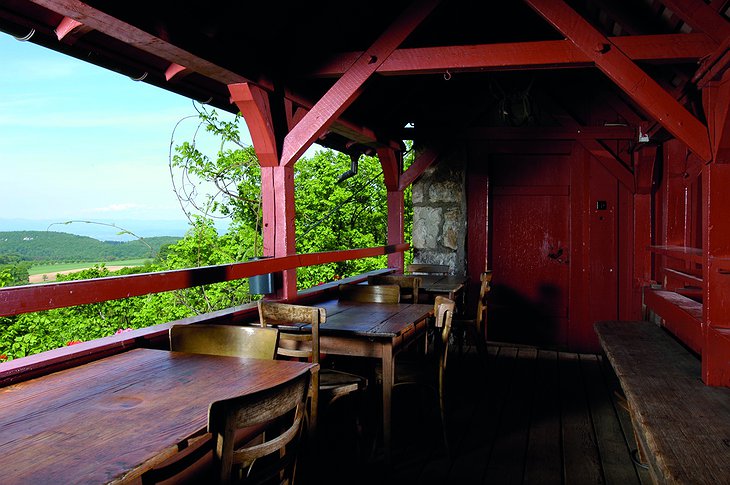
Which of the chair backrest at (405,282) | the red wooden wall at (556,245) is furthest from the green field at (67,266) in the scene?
the red wooden wall at (556,245)

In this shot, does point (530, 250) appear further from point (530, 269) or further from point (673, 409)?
point (673, 409)

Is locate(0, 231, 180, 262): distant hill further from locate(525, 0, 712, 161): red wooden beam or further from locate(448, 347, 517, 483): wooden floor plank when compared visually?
locate(525, 0, 712, 161): red wooden beam

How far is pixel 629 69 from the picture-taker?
9.61 feet

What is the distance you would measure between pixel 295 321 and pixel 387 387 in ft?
1.98

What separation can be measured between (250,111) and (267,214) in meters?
0.69

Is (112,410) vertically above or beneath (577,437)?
above

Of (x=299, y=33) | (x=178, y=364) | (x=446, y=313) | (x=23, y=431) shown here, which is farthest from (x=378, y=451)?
(x=299, y=33)

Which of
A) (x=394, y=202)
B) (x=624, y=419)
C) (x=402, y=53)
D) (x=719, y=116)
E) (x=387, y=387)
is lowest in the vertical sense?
(x=624, y=419)

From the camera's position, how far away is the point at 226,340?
7.29 feet

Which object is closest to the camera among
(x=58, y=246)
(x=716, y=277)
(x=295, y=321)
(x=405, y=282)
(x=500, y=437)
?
(x=716, y=277)

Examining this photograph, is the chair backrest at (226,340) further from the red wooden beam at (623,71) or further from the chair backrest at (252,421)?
the red wooden beam at (623,71)

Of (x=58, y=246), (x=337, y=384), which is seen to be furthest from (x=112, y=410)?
(x=58, y=246)

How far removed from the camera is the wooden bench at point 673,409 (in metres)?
1.62

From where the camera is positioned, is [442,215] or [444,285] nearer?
[444,285]
